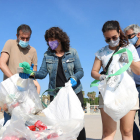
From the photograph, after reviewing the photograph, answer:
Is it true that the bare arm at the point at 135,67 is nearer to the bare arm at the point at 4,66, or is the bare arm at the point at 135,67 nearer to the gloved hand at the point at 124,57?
the gloved hand at the point at 124,57

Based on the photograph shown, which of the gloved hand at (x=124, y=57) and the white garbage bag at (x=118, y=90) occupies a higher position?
the gloved hand at (x=124, y=57)

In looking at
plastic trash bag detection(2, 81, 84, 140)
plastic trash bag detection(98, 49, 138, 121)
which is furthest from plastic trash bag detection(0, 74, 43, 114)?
plastic trash bag detection(98, 49, 138, 121)

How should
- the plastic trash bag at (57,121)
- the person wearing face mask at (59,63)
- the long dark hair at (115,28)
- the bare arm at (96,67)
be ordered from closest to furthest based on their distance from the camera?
the plastic trash bag at (57,121)
the long dark hair at (115,28)
the bare arm at (96,67)
the person wearing face mask at (59,63)

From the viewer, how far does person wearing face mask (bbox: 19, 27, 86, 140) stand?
8.63 ft

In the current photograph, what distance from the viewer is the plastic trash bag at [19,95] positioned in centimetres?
251

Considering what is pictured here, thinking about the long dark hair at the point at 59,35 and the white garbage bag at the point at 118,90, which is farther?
the long dark hair at the point at 59,35

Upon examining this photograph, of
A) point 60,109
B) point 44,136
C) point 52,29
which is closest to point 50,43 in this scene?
point 52,29

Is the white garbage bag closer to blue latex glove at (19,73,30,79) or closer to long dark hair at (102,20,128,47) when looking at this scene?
long dark hair at (102,20,128,47)

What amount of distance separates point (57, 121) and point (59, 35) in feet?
3.98

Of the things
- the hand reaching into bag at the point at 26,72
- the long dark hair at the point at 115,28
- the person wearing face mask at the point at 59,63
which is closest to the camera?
the long dark hair at the point at 115,28

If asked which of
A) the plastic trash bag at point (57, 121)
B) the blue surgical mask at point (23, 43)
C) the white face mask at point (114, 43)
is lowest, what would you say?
the plastic trash bag at point (57, 121)

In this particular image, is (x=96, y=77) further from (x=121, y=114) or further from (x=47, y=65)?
(x=47, y=65)

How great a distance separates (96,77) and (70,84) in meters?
0.33

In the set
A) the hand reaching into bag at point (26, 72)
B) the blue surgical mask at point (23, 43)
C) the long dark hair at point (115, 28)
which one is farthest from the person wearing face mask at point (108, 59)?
the blue surgical mask at point (23, 43)
